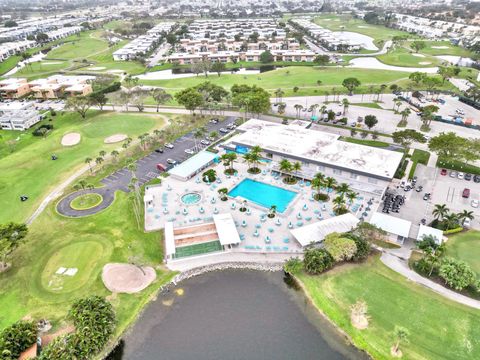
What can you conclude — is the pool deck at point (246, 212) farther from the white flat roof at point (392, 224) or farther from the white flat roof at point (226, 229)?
the white flat roof at point (392, 224)

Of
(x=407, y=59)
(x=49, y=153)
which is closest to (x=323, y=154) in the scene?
(x=49, y=153)

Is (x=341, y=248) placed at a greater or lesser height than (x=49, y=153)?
greater

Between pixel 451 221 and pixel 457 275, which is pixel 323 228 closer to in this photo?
pixel 457 275

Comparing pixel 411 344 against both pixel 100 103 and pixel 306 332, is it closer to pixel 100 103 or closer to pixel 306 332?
pixel 306 332

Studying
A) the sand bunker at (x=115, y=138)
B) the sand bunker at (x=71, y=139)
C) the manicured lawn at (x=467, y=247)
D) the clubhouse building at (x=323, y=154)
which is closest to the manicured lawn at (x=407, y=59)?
the clubhouse building at (x=323, y=154)

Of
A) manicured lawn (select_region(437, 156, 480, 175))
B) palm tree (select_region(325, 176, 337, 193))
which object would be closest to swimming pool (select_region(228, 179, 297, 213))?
palm tree (select_region(325, 176, 337, 193))

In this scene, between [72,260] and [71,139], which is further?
[71,139]

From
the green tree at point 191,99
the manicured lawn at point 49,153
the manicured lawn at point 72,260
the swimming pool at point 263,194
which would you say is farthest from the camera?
the green tree at point 191,99
